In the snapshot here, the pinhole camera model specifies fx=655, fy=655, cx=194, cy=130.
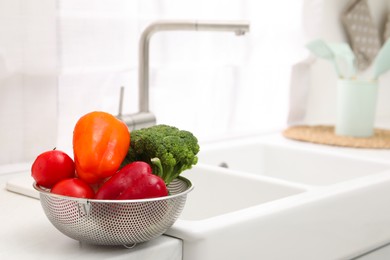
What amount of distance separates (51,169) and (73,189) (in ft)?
0.21

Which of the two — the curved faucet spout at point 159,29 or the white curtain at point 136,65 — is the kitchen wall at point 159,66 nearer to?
the white curtain at point 136,65

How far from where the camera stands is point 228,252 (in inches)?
42.0

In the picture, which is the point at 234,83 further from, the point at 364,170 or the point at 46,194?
the point at 46,194

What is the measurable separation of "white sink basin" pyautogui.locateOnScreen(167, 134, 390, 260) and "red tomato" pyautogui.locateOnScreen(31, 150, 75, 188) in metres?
0.20

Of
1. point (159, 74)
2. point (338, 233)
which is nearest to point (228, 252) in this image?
point (338, 233)

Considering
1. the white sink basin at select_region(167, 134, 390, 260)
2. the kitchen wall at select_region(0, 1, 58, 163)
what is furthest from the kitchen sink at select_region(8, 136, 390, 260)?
the kitchen wall at select_region(0, 1, 58, 163)

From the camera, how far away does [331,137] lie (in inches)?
80.1

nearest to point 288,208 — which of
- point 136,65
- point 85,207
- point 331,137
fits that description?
point 85,207

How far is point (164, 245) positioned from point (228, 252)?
139mm

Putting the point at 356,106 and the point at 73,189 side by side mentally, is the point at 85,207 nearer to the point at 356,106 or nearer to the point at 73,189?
the point at 73,189

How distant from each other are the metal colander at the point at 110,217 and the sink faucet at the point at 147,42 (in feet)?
2.14

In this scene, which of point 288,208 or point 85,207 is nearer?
point 85,207

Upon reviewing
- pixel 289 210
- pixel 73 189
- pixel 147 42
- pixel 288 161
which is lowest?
pixel 288 161

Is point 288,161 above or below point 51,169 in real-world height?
below
